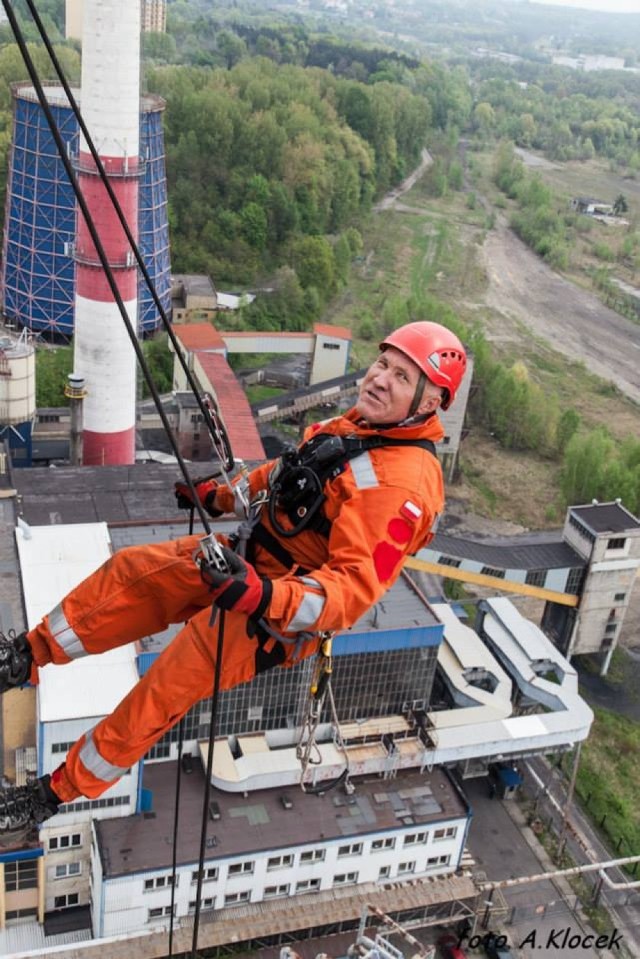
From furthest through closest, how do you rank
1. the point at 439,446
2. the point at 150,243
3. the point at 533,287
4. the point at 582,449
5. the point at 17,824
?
the point at 533,287
the point at 150,243
the point at 439,446
the point at 582,449
the point at 17,824

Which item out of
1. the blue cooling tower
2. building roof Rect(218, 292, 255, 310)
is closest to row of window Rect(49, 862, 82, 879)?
the blue cooling tower

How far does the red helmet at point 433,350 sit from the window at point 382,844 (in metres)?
13.6

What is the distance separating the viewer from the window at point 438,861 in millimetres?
19156

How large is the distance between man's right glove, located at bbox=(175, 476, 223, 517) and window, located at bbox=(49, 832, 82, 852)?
11618mm

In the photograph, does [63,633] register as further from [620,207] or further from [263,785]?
[620,207]

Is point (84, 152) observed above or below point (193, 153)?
above

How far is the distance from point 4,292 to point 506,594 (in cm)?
2561

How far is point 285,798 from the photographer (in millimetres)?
18703

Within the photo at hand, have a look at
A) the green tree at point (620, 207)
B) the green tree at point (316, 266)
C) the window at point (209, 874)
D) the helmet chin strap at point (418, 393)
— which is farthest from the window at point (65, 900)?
the green tree at point (620, 207)

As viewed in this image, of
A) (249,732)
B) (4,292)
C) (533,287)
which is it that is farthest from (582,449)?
(533,287)

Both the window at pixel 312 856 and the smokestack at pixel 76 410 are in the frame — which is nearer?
the window at pixel 312 856

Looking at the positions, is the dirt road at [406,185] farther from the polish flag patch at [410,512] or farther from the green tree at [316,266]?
the polish flag patch at [410,512]

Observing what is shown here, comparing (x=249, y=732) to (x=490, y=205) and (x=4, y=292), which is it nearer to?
(x=4, y=292)

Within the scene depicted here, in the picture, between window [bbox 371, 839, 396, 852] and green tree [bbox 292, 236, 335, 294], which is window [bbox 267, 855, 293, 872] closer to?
window [bbox 371, 839, 396, 852]
